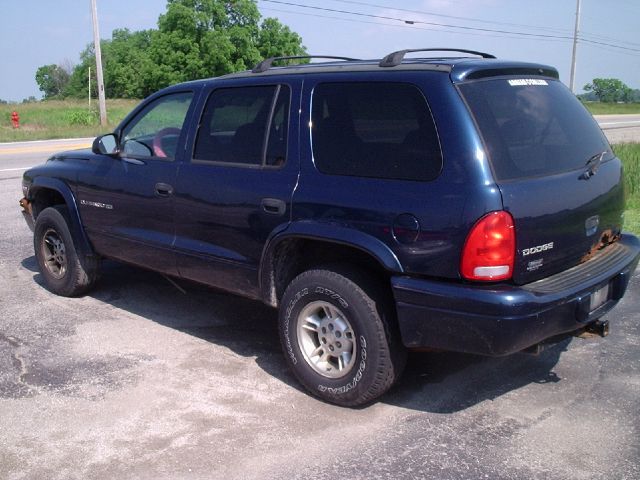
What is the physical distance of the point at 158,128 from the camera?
542cm

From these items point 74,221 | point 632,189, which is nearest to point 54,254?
point 74,221

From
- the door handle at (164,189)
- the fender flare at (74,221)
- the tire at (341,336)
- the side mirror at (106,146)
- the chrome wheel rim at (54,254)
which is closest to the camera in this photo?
the tire at (341,336)

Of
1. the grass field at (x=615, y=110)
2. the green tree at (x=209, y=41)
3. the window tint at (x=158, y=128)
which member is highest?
the green tree at (x=209, y=41)

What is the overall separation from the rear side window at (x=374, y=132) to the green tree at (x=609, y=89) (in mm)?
110670

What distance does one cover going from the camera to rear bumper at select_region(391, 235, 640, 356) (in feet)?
11.2

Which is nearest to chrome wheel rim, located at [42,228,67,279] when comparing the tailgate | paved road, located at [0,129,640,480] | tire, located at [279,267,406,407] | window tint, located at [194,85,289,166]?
paved road, located at [0,129,640,480]

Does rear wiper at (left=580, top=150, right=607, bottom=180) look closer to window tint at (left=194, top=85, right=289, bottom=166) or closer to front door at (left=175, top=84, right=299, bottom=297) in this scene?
front door at (left=175, top=84, right=299, bottom=297)

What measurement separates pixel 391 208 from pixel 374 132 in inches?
19.8

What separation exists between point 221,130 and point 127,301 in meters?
2.09

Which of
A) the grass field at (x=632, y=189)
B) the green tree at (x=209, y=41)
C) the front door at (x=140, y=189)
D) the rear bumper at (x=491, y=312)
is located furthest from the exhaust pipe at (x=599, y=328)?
the green tree at (x=209, y=41)

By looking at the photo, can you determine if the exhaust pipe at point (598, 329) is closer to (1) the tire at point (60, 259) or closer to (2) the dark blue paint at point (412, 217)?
(2) the dark blue paint at point (412, 217)

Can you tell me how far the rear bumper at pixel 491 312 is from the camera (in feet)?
11.2

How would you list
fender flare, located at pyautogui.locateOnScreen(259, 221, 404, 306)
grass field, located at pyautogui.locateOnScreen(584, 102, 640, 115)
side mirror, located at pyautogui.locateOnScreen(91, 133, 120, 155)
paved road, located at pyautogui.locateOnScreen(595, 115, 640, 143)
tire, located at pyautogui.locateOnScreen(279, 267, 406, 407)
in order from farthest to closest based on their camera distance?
grass field, located at pyautogui.locateOnScreen(584, 102, 640, 115) → paved road, located at pyautogui.locateOnScreen(595, 115, 640, 143) → side mirror, located at pyautogui.locateOnScreen(91, 133, 120, 155) → tire, located at pyautogui.locateOnScreen(279, 267, 406, 407) → fender flare, located at pyautogui.locateOnScreen(259, 221, 404, 306)

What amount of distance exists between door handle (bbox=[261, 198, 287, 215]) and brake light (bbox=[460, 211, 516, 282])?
1.18 m
